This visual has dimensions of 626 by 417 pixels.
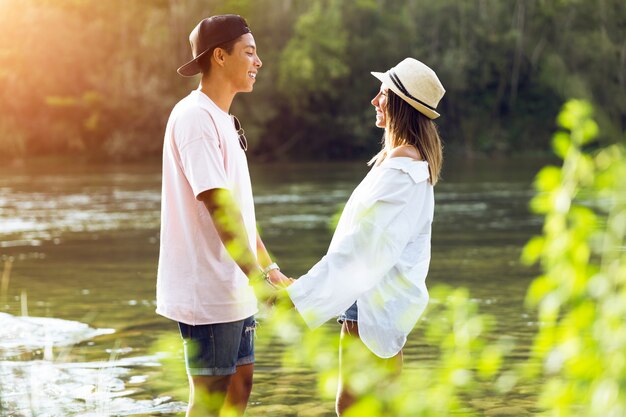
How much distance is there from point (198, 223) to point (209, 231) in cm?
5

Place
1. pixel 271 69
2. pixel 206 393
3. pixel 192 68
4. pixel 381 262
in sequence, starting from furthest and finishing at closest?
pixel 271 69
pixel 192 68
pixel 381 262
pixel 206 393

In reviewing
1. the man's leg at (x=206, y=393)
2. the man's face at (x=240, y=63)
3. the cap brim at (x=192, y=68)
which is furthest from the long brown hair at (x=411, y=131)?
the man's leg at (x=206, y=393)

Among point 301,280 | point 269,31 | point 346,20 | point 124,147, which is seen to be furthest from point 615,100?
point 301,280

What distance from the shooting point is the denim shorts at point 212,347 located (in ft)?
14.4

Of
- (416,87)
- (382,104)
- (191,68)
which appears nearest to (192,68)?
(191,68)

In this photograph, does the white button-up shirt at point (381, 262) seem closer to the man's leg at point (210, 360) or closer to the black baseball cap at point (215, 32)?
the man's leg at point (210, 360)

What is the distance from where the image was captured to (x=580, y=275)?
1935 millimetres

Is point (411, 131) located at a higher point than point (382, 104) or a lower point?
lower

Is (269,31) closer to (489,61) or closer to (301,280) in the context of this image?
(489,61)

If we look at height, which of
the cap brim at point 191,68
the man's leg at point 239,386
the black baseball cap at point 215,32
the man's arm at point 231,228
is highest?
the black baseball cap at point 215,32

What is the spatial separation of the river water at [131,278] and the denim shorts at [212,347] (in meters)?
0.26

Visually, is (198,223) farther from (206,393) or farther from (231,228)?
(206,393)

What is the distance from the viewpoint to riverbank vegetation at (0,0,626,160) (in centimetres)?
6712

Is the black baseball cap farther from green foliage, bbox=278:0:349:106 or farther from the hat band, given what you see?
green foliage, bbox=278:0:349:106
